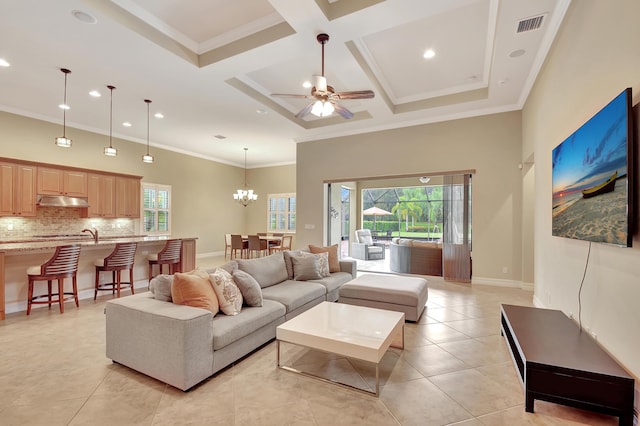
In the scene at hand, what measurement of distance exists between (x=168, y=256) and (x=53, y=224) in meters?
3.28

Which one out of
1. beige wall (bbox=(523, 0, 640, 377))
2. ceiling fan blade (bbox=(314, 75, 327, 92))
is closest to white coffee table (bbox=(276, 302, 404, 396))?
beige wall (bbox=(523, 0, 640, 377))

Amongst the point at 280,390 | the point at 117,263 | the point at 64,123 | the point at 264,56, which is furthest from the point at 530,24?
the point at 64,123

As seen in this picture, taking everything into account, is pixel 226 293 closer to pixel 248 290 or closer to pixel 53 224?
pixel 248 290

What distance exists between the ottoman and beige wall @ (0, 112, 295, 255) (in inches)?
281

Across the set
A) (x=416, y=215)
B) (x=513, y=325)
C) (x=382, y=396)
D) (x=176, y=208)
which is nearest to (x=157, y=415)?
(x=382, y=396)

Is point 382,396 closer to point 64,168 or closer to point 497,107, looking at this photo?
point 497,107

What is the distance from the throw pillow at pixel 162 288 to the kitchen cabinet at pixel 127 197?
5880 millimetres

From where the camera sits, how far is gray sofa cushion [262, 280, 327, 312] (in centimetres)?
340

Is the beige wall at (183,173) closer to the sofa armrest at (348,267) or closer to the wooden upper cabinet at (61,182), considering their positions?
the wooden upper cabinet at (61,182)

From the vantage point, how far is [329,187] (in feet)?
25.4

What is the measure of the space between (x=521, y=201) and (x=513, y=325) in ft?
12.0

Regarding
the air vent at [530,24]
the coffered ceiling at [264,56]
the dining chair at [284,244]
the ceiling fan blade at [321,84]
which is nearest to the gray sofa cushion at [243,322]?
the ceiling fan blade at [321,84]

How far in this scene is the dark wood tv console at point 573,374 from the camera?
1786 millimetres

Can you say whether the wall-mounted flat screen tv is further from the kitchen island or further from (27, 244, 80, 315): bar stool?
the kitchen island
